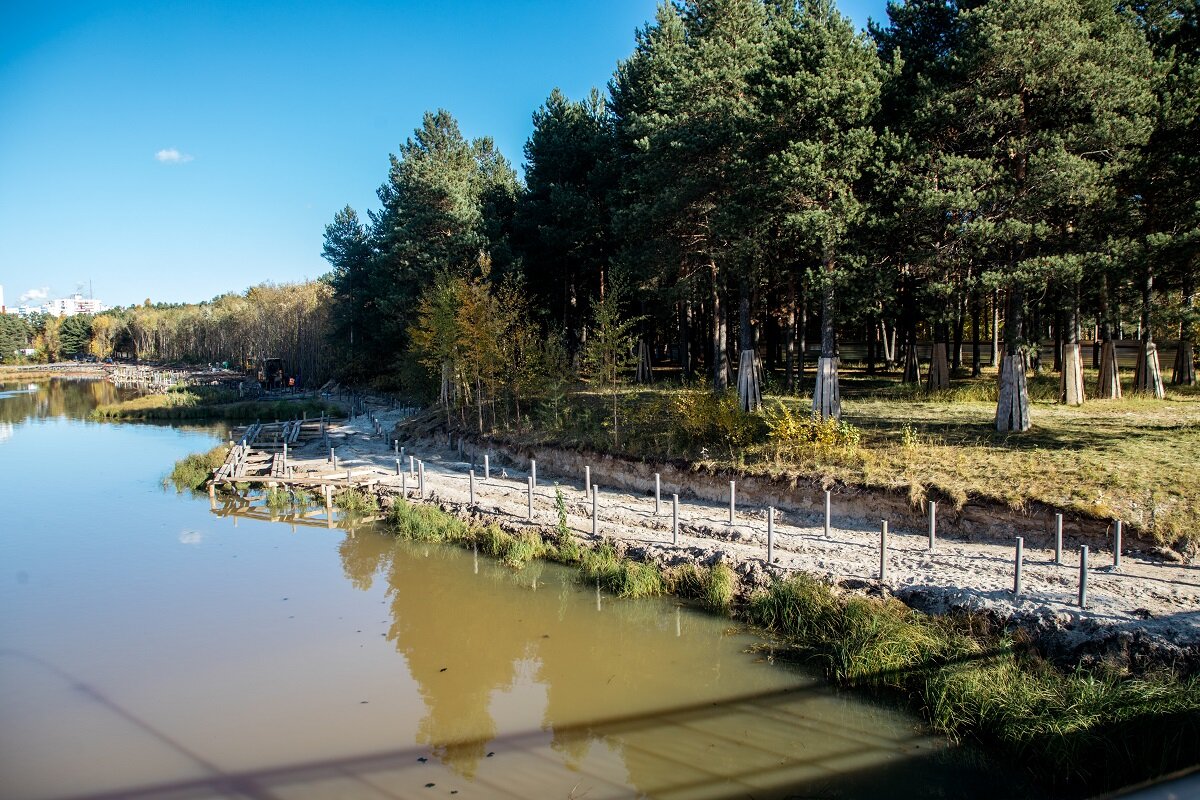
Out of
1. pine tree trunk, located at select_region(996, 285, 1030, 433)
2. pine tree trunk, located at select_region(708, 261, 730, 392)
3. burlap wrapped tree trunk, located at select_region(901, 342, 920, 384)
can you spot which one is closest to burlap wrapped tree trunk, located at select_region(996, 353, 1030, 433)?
pine tree trunk, located at select_region(996, 285, 1030, 433)

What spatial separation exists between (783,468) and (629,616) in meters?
6.64

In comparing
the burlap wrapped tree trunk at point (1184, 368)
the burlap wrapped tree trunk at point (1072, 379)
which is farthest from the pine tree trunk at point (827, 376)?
the burlap wrapped tree trunk at point (1184, 368)

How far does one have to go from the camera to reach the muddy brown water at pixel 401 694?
365 inches

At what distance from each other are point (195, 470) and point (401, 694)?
21073 mm

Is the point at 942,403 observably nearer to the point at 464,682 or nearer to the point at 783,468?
the point at 783,468

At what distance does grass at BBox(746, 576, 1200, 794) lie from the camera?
28.1ft

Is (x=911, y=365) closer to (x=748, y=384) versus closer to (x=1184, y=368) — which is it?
(x=1184, y=368)

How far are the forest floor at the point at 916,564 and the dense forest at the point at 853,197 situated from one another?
584 cm

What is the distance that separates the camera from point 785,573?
45.6ft

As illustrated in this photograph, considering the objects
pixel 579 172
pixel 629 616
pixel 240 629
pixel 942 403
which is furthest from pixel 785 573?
pixel 579 172

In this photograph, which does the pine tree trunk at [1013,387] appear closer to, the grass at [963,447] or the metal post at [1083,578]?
the grass at [963,447]

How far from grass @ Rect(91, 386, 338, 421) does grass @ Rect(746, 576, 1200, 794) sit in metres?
40.5

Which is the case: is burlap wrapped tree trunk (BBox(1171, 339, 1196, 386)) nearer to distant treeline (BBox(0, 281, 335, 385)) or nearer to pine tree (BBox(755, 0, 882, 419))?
pine tree (BBox(755, 0, 882, 419))

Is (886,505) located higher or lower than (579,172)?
lower
